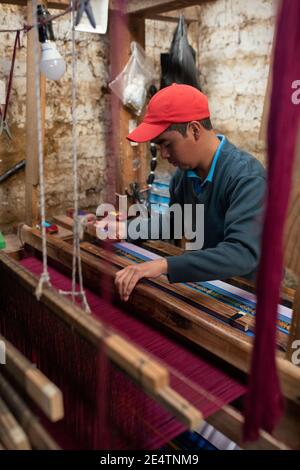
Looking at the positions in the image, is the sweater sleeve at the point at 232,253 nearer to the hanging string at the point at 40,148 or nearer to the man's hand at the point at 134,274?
the man's hand at the point at 134,274

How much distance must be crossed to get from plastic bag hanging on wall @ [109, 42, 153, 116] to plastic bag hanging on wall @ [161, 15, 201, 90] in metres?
0.24

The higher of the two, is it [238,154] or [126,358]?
[238,154]

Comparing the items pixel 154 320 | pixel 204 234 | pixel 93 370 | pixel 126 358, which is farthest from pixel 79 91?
pixel 126 358

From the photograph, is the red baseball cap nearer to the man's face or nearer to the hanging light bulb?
the man's face

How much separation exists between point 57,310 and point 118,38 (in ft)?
2.22

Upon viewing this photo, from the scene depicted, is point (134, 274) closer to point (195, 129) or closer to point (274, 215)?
point (195, 129)

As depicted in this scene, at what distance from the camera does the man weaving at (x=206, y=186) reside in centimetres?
164

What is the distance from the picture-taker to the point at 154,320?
5.35 feet

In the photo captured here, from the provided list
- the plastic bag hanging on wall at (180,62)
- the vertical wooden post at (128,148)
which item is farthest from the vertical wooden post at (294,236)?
the plastic bag hanging on wall at (180,62)

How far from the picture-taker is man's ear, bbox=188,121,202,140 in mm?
1892

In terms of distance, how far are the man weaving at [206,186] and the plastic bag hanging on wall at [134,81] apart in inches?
60.9

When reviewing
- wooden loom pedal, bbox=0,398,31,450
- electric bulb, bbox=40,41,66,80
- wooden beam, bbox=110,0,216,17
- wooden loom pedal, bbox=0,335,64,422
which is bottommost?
wooden loom pedal, bbox=0,398,31,450

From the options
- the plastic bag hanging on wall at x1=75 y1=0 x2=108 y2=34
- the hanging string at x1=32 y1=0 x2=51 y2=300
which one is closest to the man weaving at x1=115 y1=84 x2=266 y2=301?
the plastic bag hanging on wall at x1=75 y1=0 x2=108 y2=34
